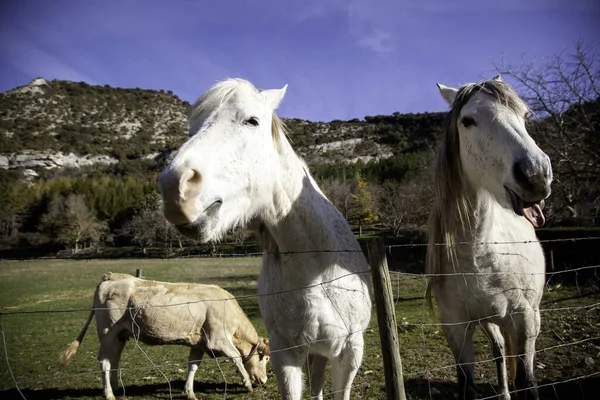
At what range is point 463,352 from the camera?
2713 millimetres

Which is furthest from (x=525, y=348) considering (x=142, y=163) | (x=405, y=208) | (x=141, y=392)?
(x=142, y=163)

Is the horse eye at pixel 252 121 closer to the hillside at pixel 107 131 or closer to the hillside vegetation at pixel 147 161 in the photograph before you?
the hillside vegetation at pixel 147 161

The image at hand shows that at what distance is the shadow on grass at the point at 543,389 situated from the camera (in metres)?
3.84

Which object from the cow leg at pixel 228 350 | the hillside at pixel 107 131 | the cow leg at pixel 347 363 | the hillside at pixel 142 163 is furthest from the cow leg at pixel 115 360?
the hillside at pixel 107 131

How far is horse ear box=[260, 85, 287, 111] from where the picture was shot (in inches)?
86.5

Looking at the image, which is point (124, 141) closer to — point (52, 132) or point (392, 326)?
point (52, 132)

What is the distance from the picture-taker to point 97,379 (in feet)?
20.1

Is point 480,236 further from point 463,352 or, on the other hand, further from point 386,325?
point 386,325

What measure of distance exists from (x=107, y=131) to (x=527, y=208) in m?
119

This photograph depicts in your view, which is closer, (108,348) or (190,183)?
(190,183)

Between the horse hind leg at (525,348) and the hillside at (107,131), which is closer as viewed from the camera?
the horse hind leg at (525,348)

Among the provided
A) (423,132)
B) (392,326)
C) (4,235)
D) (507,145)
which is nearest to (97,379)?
(392,326)

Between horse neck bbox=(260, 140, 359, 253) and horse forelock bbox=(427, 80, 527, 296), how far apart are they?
91 cm

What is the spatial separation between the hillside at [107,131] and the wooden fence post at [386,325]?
249ft
